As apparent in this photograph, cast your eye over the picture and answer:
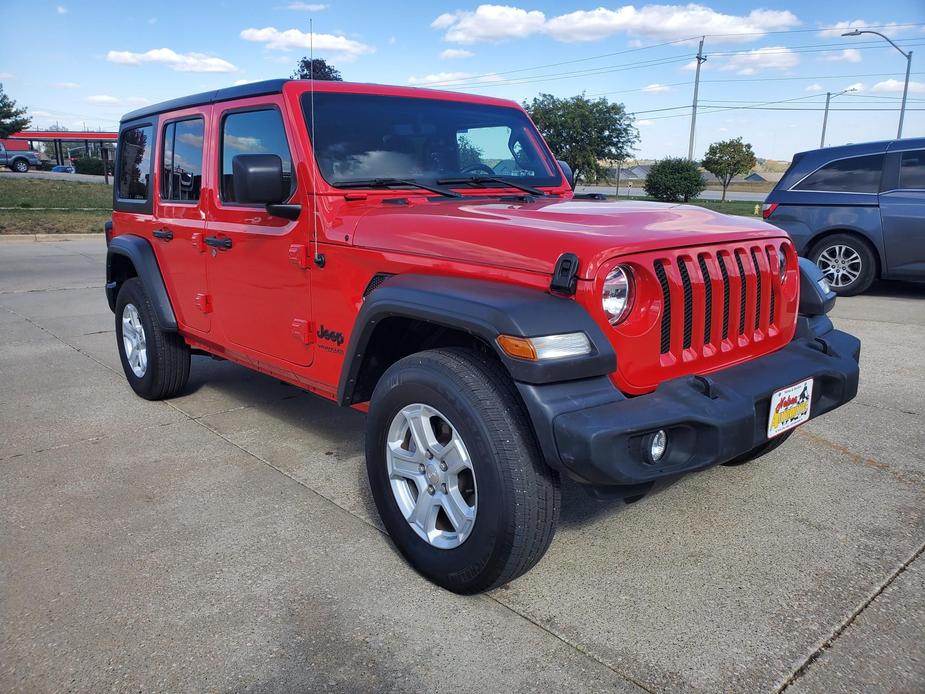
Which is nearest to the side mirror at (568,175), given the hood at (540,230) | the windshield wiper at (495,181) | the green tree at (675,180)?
the windshield wiper at (495,181)

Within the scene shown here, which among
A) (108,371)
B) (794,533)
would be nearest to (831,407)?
(794,533)

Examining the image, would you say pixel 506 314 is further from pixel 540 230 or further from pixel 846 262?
pixel 846 262

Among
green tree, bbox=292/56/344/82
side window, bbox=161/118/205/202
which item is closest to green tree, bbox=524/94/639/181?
green tree, bbox=292/56/344/82

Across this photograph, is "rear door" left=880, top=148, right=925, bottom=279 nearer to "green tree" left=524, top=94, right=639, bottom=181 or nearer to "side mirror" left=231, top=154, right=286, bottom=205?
"side mirror" left=231, top=154, right=286, bottom=205

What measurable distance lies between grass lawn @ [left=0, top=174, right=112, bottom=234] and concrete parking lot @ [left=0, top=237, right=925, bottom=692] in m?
13.6

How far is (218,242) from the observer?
3957 mm

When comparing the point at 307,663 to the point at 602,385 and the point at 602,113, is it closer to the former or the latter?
the point at 602,385

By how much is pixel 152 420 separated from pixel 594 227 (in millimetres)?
3245

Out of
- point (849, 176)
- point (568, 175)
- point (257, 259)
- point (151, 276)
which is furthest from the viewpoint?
point (849, 176)

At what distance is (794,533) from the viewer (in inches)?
126

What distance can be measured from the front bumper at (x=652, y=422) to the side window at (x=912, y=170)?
691 centimetres

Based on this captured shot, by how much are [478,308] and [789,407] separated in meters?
1.26

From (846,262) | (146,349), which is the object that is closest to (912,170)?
(846,262)

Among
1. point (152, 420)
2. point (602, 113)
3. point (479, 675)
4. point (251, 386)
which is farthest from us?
point (602, 113)
